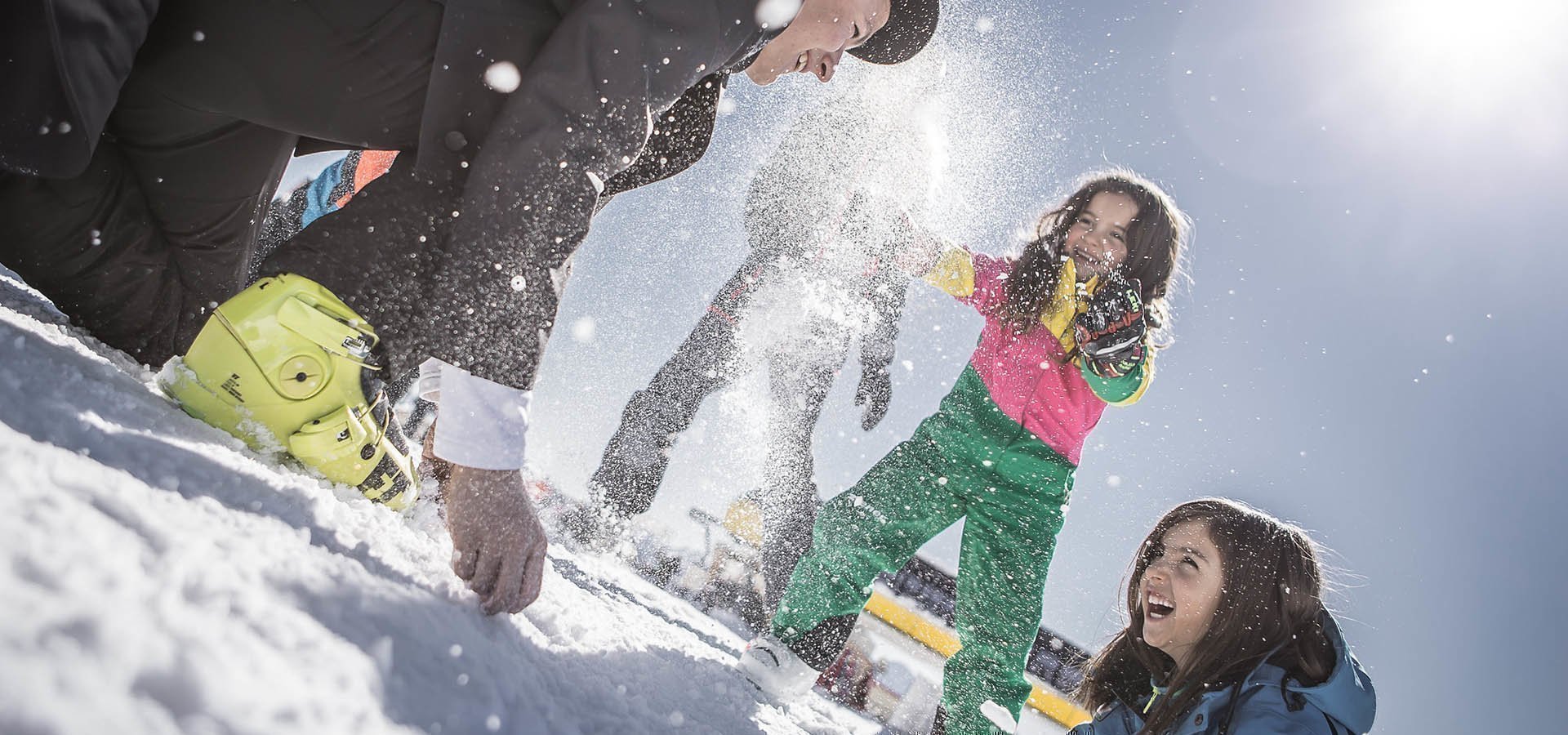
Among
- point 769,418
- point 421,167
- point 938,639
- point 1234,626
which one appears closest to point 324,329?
point 421,167

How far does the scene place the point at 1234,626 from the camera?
5.00ft

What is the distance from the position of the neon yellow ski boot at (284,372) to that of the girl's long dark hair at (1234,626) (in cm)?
156

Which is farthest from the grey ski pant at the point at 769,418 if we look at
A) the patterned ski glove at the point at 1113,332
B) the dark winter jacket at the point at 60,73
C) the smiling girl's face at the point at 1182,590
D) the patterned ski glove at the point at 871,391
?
the dark winter jacket at the point at 60,73

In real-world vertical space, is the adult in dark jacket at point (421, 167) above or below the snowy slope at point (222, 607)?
above

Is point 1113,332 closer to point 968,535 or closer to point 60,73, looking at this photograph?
point 968,535

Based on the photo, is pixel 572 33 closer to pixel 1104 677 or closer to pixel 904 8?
pixel 904 8

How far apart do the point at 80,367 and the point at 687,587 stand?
403 centimetres

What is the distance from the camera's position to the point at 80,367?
818mm

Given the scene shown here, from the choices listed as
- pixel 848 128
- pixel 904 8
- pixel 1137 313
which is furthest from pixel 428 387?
pixel 848 128

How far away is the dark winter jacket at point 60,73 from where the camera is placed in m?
0.73

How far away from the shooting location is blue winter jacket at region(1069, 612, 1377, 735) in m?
1.21

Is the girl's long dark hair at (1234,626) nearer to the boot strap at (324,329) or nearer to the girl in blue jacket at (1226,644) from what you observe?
the girl in blue jacket at (1226,644)

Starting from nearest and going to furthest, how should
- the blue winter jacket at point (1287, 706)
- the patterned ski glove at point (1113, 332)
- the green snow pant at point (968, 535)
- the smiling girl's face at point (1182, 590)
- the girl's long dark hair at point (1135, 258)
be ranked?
the blue winter jacket at point (1287, 706) < the smiling girl's face at point (1182, 590) < the green snow pant at point (968, 535) < the patterned ski glove at point (1113, 332) < the girl's long dark hair at point (1135, 258)

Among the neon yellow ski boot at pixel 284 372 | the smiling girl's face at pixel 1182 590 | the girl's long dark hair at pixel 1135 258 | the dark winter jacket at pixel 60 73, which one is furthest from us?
the girl's long dark hair at pixel 1135 258
